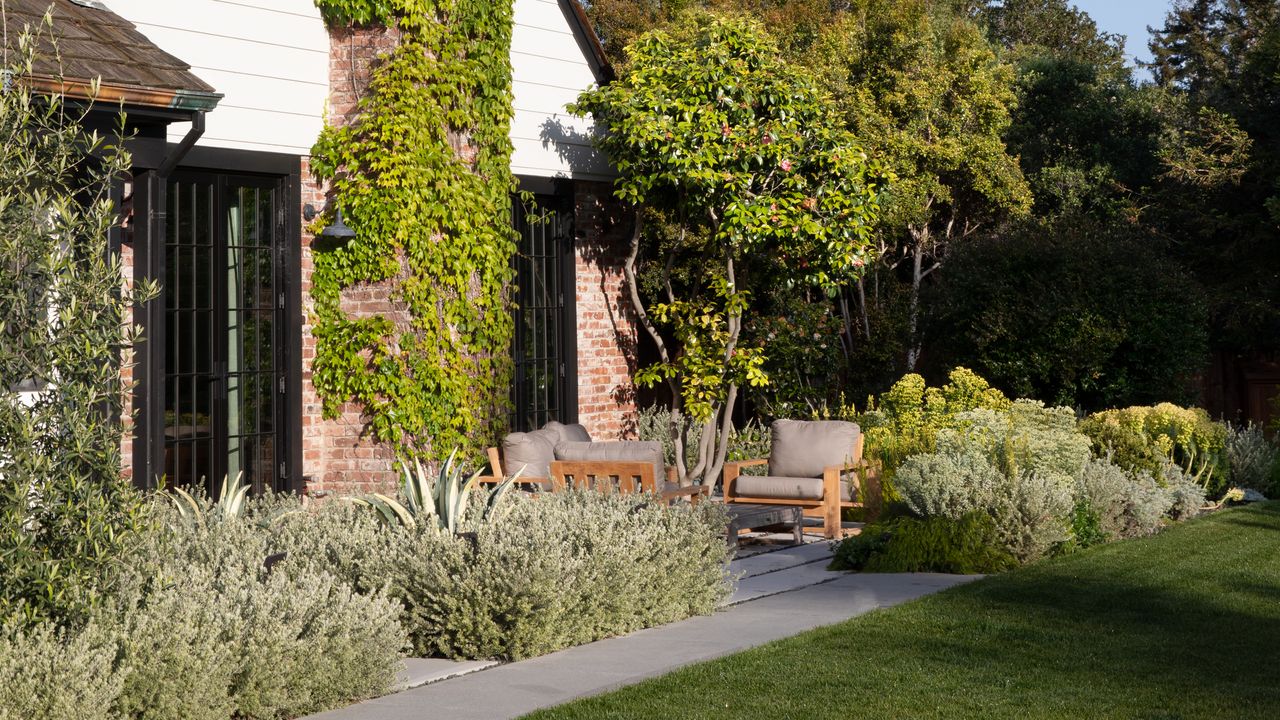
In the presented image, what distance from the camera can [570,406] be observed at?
13398mm

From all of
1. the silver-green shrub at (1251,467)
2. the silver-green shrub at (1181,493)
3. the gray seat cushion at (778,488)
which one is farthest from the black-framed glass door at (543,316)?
the silver-green shrub at (1251,467)

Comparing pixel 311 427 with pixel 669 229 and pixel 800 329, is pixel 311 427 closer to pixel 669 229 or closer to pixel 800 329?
pixel 669 229

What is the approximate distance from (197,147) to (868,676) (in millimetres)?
6921

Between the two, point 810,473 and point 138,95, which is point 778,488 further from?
point 138,95

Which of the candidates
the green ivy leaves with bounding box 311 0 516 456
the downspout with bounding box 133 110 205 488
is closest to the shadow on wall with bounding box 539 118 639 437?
the green ivy leaves with bounding box 311 0 516 456

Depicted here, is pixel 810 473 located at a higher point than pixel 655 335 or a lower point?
lower

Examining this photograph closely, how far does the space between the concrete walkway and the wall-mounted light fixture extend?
13.6ft

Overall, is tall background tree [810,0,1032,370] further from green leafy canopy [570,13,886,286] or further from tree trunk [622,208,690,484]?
tree trunk [622,208,690,484]

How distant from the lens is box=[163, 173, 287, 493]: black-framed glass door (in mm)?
10039

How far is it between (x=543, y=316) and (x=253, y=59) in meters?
3.86

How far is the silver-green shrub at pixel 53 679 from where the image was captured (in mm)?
4191

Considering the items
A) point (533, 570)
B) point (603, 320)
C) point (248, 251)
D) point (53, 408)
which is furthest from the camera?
point (603, 320)

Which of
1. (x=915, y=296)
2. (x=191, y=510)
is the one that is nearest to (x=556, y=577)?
(x=191, y=510)

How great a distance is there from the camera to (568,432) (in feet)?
37.9
